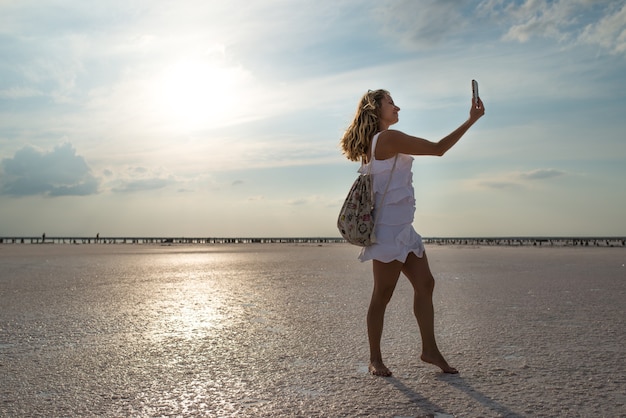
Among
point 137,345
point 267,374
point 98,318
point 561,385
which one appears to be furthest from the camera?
point 98,318

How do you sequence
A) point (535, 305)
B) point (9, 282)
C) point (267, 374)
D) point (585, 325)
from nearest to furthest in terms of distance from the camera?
point (267, 374)
point (585, 325)
point (535, 305)
point (9, 282)

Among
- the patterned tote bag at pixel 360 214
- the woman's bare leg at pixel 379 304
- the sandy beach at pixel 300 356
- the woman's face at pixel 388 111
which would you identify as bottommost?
the sandy beach at pixel 300 356

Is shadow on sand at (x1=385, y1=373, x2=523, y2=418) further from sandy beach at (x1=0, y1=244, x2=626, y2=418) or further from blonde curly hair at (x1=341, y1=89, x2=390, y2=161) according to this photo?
blonde curly hair at (x1=341, y1=89, x2=390, y2=161)

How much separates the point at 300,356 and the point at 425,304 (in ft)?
3.72

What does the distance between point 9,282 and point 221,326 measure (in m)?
7.14

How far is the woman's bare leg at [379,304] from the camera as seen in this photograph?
4105mm

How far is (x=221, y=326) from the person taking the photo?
616cm

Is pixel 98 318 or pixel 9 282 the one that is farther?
pixel 9 282

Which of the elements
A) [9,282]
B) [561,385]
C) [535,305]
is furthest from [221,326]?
[9,282]

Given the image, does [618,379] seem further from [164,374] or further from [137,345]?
[137,345]

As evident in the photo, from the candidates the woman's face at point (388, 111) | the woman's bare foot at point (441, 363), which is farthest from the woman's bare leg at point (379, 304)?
the woman's face at point (388, 111)

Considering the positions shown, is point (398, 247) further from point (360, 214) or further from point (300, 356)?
point (300, 356)

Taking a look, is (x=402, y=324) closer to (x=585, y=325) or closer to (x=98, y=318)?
(x=585, y=325)

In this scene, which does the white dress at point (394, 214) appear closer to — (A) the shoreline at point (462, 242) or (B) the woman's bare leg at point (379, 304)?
(B) the woman's bare leg at point (379, 304)
